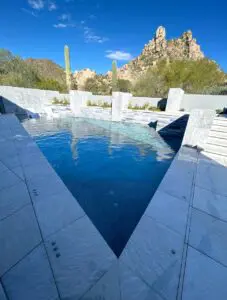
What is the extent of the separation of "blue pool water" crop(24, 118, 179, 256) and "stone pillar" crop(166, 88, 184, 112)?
4359 mm

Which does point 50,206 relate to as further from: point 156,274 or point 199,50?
point 199,50

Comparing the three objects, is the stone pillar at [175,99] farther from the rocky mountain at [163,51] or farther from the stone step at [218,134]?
the rocky mountain at [163,51]

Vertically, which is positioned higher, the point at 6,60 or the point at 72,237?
the point at 6,60

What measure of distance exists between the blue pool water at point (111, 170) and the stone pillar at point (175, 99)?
172 inches

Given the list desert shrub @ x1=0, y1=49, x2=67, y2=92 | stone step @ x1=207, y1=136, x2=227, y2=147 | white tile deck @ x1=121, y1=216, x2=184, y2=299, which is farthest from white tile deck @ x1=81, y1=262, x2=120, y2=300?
desert shrub @ x1=0, y1=49, x2=67, y2=92

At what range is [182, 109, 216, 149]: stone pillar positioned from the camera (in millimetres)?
4756

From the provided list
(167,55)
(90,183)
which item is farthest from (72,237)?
(167,55)

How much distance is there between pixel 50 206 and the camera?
2258 mm

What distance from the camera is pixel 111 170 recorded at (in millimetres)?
4352

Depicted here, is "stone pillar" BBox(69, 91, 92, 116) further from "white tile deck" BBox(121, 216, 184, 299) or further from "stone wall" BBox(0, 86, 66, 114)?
"white tile deck" BBox(121, 216, 184, 299)

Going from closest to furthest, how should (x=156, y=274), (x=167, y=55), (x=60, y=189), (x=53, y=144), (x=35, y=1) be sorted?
(x=156, y=274) < (x=60, y=189) < (x=53, y=144) < (x=35, y=1) < (x=167, y=55)

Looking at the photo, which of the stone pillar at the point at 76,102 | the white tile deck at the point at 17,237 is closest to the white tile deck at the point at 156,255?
the white tile deck at the point at 17,237

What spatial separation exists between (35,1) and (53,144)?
14.0 m

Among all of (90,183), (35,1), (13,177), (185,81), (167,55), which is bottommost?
(90,183)
